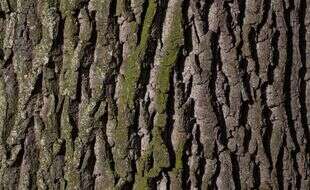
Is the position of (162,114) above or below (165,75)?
below

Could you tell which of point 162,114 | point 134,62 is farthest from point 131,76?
point 162,114

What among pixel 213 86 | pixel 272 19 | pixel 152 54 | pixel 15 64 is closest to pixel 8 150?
pixel 15 64

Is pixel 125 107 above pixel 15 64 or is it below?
below

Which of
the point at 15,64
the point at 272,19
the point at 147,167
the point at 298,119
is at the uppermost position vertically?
the point at 272,19

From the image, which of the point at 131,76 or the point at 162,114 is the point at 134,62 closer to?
the point at 131,76

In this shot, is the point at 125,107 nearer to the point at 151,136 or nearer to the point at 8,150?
the point at 151,136

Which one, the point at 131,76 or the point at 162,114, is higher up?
the point at 131,76
